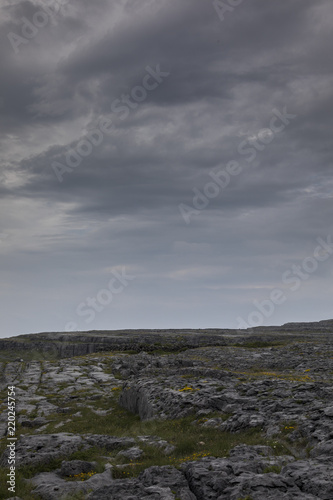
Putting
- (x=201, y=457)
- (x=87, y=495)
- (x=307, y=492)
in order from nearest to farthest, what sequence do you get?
(x=307, y=492), (x=87, y=495), (x=201, y=457)

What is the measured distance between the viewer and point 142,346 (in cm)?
7594

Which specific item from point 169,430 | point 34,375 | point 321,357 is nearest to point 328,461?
point 169,430

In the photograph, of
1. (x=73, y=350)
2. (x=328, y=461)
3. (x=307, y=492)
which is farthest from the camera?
(x=73, y=350)

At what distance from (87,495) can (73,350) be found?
85.0m

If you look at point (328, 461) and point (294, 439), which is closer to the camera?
point (328, 461)

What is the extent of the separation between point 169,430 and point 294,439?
800cm

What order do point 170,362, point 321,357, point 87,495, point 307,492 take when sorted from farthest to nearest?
point 170,362, point 321,357, point 87,495, point 307,492

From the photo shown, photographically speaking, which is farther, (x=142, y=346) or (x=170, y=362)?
(x=142, y=346)

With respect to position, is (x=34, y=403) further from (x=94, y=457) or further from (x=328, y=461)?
(x=328, y=461)

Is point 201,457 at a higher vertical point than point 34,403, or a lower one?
higher

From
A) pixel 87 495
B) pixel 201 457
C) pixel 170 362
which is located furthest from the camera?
pixel 170 362

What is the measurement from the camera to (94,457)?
1623 cm

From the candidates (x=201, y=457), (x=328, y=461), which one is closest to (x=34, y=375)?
(x=201, y=457)

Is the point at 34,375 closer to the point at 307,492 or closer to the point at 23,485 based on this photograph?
the point at 23,485
